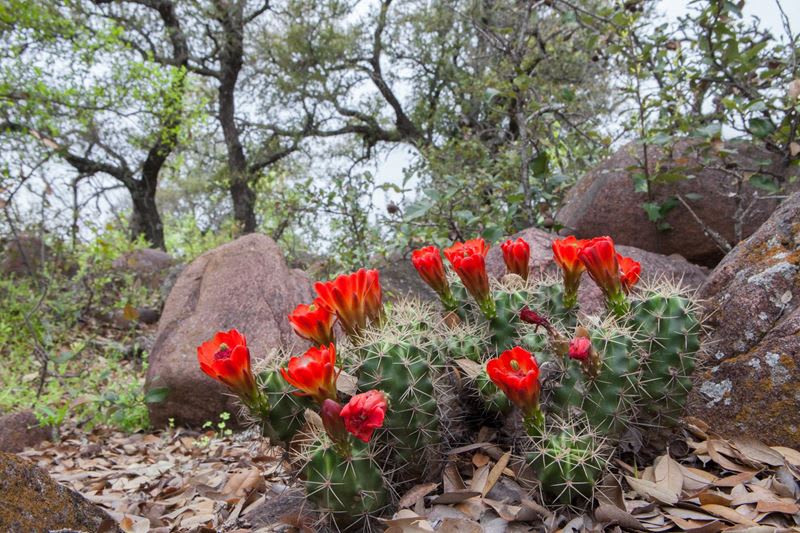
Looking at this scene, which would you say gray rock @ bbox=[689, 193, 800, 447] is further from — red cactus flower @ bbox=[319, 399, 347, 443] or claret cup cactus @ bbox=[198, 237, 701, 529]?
red cactus flower @ bbox=[319, 399, 347, 443]

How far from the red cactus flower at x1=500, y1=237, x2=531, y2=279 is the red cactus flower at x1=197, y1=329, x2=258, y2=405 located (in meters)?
1.02

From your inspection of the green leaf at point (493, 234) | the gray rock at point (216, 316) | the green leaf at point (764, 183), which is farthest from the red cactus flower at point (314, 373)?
the green leaf at point (764, 183)

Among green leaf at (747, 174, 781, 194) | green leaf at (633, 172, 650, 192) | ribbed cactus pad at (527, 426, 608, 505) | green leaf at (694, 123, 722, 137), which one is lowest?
ribbed cactus pad at (527, 426, 608, 505)

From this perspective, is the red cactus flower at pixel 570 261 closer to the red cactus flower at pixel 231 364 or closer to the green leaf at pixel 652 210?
the red cactus flower at pixel 231 364

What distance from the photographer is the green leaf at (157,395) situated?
365cm

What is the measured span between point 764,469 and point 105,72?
8.10 meters

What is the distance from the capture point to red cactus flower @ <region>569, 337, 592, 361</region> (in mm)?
1544

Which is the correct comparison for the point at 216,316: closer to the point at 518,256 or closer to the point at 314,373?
the point at 518,256

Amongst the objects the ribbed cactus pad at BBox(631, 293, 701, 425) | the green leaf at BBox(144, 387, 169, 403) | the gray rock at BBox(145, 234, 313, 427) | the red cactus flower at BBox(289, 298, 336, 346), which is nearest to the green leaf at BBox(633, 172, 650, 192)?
the ribbed cactus pad at BBox(631, 293, 701, 425)

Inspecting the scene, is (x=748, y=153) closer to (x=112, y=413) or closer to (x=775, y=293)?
(x=775, y=293)

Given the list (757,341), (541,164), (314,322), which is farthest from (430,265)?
(541,164)

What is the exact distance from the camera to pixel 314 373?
4.85 ft

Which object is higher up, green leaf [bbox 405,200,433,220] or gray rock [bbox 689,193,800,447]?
green leaf [bbox 405,200,433,220]

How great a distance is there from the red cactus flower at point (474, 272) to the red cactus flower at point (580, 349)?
422mm
